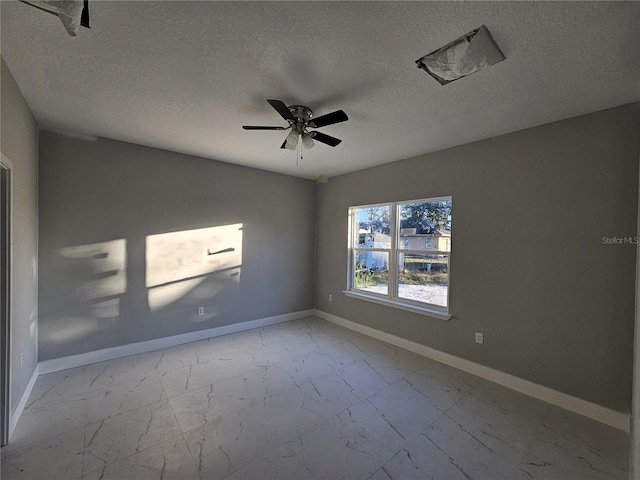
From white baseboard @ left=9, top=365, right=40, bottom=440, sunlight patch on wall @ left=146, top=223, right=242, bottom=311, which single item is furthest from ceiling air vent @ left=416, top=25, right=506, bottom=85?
white baseboard @ left=9, top=365, right=40, bottom=440

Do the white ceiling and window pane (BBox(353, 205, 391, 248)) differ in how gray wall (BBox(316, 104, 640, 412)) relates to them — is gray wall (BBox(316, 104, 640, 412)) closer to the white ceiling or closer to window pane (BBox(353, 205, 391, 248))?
the white ceiling

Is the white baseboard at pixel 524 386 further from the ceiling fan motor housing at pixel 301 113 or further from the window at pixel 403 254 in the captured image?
the ceiling fan motor housing at pixel 301 113

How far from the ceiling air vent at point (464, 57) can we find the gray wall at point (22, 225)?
9.13 feet

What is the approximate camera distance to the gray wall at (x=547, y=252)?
2.19 metres

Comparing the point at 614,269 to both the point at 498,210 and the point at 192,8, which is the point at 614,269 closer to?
the point at 498,210

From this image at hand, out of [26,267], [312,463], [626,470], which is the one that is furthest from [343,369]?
[26,267]

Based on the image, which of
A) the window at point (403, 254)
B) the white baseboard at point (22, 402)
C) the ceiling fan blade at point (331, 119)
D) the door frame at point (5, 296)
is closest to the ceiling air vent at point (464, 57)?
the ceiling fan blade at point (331, 119)

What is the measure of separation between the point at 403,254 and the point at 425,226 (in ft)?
1.65

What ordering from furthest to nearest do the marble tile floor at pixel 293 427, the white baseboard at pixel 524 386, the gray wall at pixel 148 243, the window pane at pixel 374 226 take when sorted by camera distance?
the window pane at pixel 374 226
the gray wall at pixel 148 243
the white baseboard at pixel 524 386
the marble tile floor at pixel 293 427

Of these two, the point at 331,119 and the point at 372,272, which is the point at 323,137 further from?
the point at 372,272

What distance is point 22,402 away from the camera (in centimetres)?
224

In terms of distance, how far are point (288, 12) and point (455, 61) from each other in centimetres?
103

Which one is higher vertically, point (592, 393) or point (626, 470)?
point (592, 393)

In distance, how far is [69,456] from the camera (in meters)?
1.77
